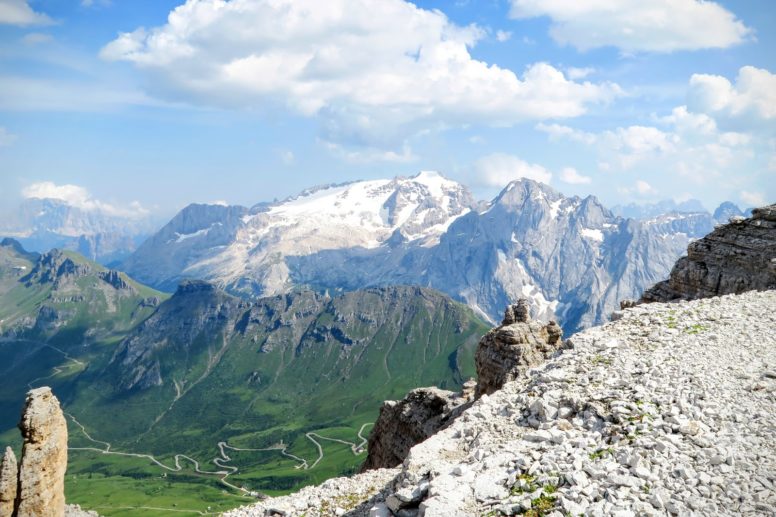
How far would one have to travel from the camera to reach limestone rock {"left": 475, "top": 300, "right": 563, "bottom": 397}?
58438 mm

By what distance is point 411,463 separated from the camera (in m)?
25.0

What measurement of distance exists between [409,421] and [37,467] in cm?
4459

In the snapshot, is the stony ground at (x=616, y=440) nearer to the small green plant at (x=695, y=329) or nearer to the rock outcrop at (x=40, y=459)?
the small green plant at (x=695, y=329)

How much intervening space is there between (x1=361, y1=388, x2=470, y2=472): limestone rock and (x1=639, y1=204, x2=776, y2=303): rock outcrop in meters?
27.3

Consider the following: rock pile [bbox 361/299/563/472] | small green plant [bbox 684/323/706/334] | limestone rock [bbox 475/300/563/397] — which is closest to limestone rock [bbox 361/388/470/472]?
rock pile [bbox 361/299/563/472]

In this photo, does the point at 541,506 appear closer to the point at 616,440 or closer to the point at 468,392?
the point at 616,440

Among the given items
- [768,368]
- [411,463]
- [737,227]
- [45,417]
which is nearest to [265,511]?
[411,463]

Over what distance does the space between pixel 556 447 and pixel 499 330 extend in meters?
41.2

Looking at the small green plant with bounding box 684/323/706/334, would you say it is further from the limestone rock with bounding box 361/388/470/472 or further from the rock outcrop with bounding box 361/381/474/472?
the limestone rock with bounding box 361/388/470/472

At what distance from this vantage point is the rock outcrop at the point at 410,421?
66.2 meters

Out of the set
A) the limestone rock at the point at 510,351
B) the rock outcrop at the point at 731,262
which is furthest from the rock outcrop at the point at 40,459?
the rock outcrop at the point at 731,262

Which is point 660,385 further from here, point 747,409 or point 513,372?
point 513,372

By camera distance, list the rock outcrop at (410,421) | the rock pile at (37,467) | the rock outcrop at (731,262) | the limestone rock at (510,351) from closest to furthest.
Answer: the rock pile at (37,467), the rock outcrop at (731,262), the limestone rock at (510,351), the rock outcrop at (410,421)

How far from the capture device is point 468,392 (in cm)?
7206
